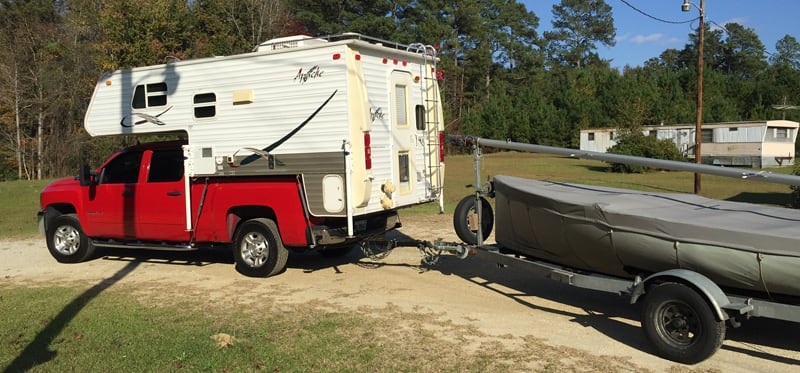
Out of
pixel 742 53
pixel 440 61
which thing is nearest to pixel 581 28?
pixel 742 53

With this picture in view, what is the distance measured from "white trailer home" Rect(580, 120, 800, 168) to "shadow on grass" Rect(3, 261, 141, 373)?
35716 mm

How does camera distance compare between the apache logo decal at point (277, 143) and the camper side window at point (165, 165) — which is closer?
the apache logo decal at point (277, 143)

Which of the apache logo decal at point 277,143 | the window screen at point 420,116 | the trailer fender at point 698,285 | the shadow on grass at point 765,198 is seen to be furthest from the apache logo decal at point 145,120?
the shadow on grass at point 765,198

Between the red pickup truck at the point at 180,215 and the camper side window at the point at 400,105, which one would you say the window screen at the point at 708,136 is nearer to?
the red pickup truck at the point at 180,215

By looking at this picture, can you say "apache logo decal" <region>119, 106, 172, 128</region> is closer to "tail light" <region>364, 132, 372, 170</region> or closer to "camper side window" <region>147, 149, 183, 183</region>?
"camper side window" <region>147, 149, 183, 183</region>

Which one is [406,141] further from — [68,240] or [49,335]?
[68,240]

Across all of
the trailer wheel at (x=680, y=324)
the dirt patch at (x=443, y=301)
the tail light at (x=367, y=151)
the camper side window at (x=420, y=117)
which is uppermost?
the camper side window at (x=420, y=117)

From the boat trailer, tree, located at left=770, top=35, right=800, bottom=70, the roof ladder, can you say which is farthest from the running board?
tree, located at left=770, top=35, right=800, bottom=70

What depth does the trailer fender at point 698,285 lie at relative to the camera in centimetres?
Answer: 488

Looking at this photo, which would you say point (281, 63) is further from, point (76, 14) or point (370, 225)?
point (76, 14)

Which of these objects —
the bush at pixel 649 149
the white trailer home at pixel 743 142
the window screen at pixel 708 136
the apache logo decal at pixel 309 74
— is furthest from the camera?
the window screen at pixel 708 136

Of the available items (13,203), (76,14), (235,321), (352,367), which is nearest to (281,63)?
(235,321)

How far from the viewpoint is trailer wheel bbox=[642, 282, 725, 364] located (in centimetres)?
493

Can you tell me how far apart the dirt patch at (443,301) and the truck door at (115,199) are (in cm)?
A: 61
